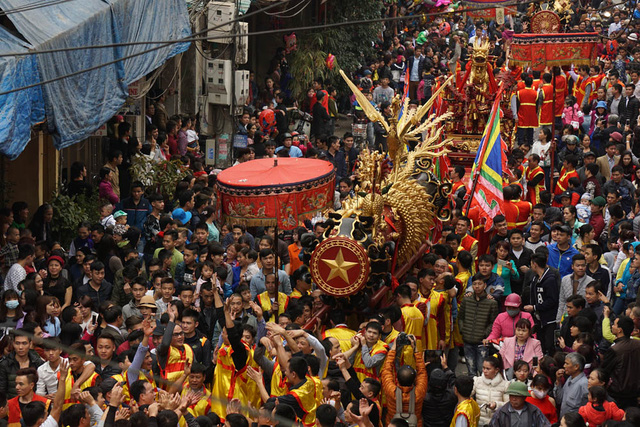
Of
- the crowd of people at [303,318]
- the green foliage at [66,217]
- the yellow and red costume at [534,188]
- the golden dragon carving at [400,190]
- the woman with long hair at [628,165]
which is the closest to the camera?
the crowd of people at [303,318]

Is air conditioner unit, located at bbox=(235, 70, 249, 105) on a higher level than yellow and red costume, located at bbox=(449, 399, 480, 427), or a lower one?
higher

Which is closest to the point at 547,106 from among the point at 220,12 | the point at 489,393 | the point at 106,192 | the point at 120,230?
the point at 220,12

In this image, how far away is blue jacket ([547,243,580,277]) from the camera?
1360 cm

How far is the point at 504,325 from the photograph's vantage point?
12.1 metres

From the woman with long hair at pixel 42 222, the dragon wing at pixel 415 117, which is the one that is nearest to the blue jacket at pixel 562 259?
the dragon wing at pixel 415 117

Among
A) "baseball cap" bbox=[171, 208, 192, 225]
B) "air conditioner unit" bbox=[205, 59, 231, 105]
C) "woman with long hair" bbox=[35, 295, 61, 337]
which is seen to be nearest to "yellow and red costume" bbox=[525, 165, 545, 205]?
"baseball cap" bbox=[171, 208, 192, 225]

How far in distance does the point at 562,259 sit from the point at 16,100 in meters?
6.46

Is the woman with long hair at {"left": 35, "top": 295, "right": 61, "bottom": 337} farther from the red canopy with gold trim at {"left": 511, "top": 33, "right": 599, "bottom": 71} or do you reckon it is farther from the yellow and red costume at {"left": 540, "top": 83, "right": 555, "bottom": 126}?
the red canopy with gold trim at {"left": 511, "top": 33, "right": 599, "bottom": 71}

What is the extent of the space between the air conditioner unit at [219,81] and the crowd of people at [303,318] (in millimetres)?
3789

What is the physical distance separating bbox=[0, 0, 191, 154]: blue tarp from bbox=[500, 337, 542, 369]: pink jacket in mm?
5738

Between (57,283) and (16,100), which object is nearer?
(16,100)

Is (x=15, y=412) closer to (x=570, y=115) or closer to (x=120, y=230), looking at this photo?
(x=120, y=230)

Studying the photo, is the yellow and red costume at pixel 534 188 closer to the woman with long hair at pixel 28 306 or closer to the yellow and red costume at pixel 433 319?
the yellow and red costume at pixel 433 319

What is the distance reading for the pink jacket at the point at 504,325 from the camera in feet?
39.5
